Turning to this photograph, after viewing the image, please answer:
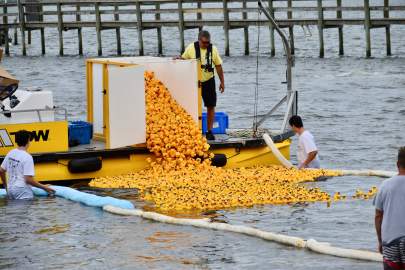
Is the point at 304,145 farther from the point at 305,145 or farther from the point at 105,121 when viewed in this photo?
the point at 105,121

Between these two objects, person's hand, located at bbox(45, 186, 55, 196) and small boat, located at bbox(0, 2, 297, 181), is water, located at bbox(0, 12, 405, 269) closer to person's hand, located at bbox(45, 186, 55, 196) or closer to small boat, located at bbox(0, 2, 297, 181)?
person's hand, located at bbox(45, 186, 55, 196)

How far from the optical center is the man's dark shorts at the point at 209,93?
18719 mm

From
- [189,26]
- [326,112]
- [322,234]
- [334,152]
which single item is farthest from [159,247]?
[189,26]

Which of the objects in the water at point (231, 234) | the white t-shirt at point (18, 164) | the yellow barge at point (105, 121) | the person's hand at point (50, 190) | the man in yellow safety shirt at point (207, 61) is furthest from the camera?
the man in yellow safety shirt at point (207, 61)

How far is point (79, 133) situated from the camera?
1809 cm

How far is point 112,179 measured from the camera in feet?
58.0

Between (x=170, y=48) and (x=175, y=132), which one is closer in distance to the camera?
(x=175, y=132)

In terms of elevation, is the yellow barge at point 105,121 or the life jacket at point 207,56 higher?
the life jacket at point 207,56

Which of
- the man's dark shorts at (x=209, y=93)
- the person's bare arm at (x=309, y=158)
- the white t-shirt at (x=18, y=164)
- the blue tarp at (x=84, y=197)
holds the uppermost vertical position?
the man's dark shorts at (x=209, y=93)

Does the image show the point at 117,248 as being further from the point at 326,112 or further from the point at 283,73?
the point at 283,73

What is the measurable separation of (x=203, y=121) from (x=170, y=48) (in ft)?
141

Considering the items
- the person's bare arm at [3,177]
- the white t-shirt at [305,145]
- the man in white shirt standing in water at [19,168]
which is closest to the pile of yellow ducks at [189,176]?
the white t-shirt at [305,145]

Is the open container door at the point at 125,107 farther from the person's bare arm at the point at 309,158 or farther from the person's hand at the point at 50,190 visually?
the person's bare arm at the point at 309,158

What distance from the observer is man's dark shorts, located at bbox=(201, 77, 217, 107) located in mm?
18719
